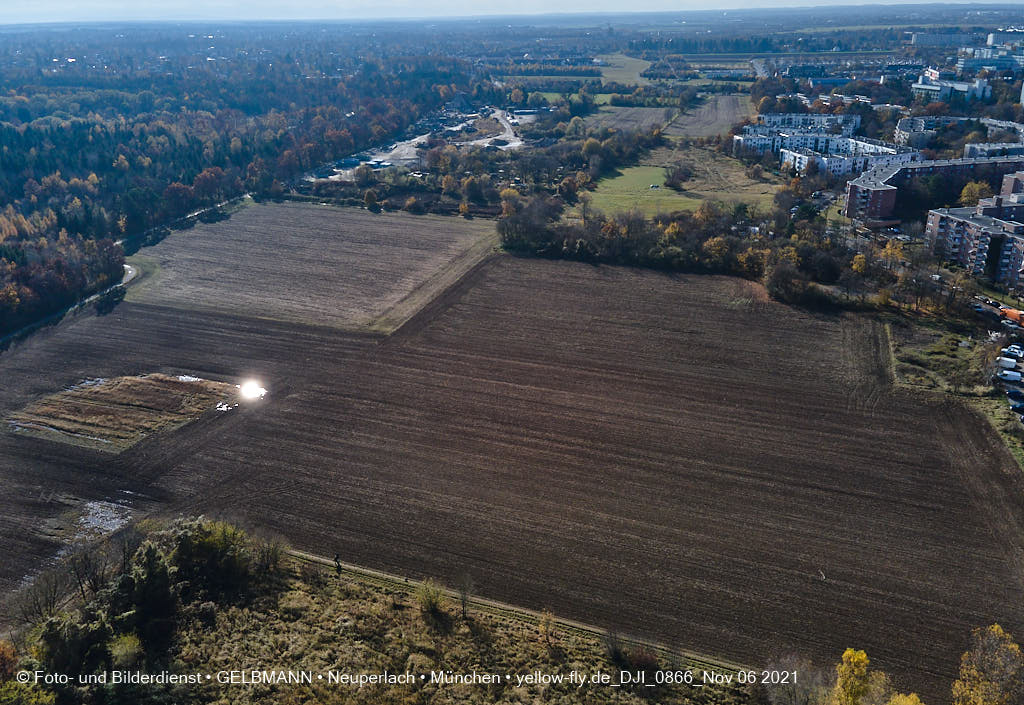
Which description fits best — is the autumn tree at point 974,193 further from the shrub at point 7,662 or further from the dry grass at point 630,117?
the shrub at point 7,662

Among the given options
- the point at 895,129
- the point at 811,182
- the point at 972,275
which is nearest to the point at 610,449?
the point at 972,275

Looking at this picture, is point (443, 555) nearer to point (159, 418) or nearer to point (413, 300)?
point (159, 418)

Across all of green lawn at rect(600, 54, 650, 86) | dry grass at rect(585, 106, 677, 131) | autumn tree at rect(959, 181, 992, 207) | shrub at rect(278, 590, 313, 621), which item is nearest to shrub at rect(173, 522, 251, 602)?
shrub at rect(278, 590, 313, 621)

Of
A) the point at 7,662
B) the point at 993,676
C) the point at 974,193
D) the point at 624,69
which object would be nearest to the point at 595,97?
the point at 624,69

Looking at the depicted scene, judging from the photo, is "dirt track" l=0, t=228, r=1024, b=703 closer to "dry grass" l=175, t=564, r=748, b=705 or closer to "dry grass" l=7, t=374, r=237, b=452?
"dry grass" l=7, t=374, r=237, b=452

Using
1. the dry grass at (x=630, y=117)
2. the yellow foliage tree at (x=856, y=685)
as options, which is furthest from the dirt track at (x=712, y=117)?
the yellow foliage tree at (x=856, y=685)

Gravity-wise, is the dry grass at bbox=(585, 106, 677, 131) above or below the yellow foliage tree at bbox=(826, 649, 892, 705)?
above
